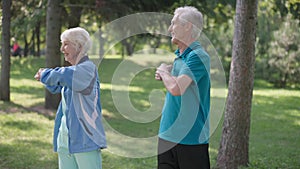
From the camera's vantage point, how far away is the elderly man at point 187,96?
3221 millimetres

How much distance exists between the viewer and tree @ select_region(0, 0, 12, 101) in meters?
10.8

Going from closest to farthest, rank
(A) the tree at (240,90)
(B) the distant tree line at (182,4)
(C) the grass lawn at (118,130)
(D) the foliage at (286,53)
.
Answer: (A) the tree at (240,90) → (C) the grass lawn at (118,130) → (B) the distant tree line at (182,4) → (D) the foliage at (286,53)

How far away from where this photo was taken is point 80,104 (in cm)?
363

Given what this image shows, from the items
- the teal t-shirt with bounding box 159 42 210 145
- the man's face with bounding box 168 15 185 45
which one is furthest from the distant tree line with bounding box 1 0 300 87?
the teal t-shirt with bounding box 159 42 210 145

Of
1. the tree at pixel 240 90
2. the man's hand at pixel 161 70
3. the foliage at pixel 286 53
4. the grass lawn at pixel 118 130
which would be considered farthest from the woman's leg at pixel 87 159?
the foliage at pixel 286 53

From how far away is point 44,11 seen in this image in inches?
425

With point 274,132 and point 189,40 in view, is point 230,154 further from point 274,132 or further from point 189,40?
point 274,132

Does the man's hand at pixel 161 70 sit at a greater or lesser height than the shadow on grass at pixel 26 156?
greater

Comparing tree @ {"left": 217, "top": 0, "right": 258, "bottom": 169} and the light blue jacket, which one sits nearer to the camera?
the light blue jacket

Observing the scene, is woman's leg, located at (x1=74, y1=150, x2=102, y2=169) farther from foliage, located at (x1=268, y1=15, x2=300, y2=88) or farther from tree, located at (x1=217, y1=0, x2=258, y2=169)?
foliage, located at (x1=268, y1=15, x2=300, y2=88)

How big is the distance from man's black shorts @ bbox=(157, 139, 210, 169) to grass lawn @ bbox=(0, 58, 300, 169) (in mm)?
814

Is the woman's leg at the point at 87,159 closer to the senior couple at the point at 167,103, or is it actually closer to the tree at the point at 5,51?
the senior couple at the point at 167,103

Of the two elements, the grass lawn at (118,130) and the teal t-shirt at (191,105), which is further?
the grass lawn at (118,130)

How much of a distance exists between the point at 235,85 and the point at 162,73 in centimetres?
272
